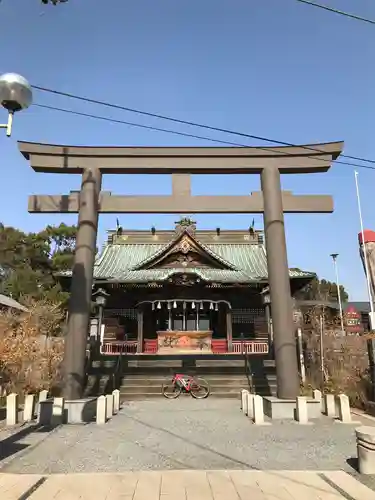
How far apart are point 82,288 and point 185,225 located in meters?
15.1

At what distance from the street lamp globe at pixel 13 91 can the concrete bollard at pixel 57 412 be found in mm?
6835

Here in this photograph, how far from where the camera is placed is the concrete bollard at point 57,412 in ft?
29.1

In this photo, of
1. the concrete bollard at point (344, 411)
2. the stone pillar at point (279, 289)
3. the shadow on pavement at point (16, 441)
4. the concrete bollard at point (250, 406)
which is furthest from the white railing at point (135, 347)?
the shadow on pavement at point (16, 441)

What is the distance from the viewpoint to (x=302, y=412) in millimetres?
8820

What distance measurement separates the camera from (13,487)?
4.50m

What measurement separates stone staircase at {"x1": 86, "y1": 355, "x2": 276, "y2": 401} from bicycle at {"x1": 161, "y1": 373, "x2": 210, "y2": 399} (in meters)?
0.29

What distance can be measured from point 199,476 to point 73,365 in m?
5.47

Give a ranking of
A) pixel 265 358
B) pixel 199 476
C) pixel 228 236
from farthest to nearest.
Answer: pixel 228 236, pixel 265 358, pixel 199 476

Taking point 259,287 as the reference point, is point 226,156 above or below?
above

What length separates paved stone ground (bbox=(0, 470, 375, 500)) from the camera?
4.23 metres

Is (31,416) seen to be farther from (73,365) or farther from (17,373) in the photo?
(17,373)

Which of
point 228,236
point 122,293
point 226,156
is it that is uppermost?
point 228,236

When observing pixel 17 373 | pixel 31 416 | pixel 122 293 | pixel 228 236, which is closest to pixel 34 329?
pixel 17 373

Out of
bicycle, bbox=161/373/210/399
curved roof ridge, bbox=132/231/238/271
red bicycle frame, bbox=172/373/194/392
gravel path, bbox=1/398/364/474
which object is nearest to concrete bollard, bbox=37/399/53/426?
gravel path, bbox=1/398/364/474
